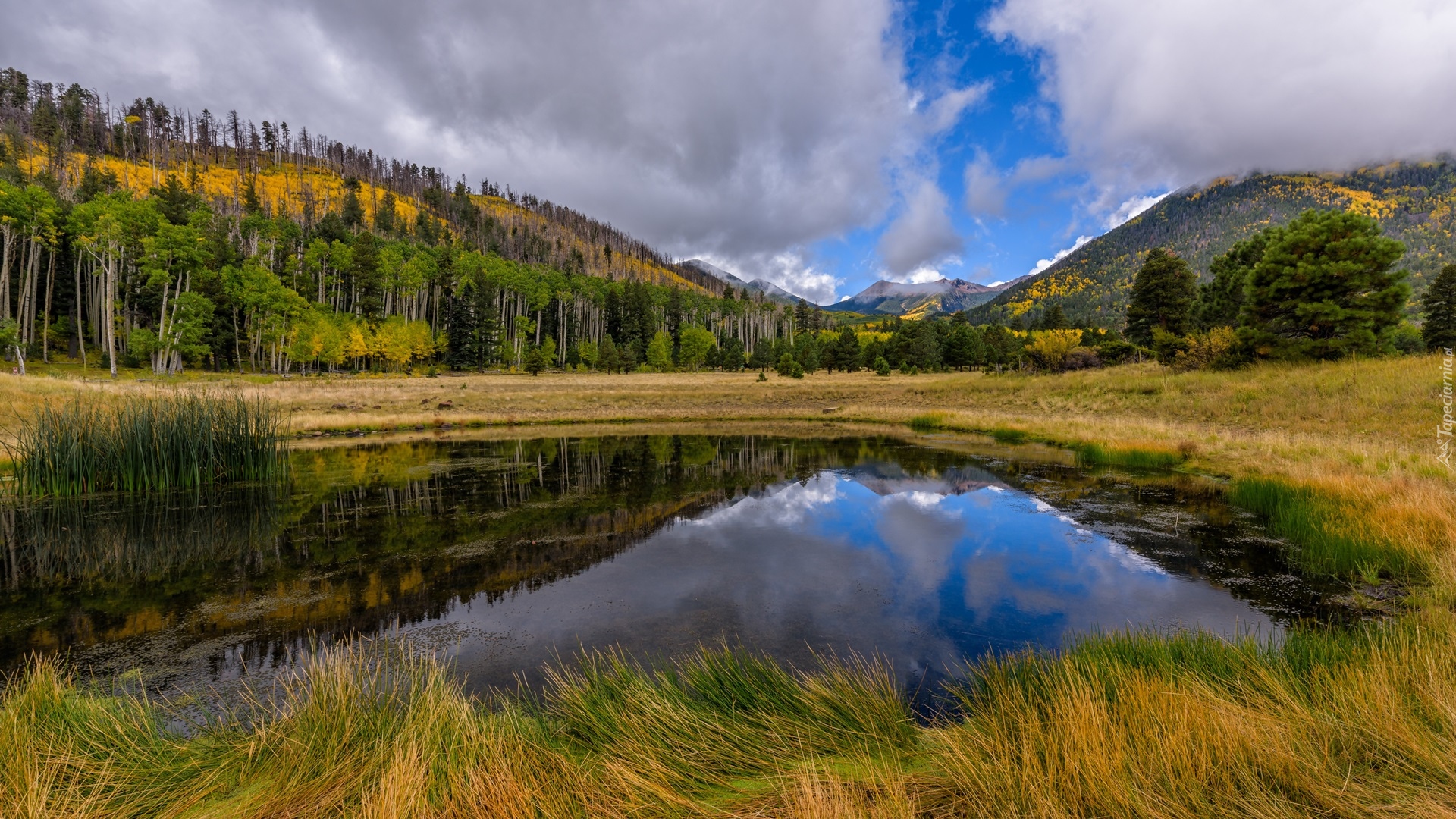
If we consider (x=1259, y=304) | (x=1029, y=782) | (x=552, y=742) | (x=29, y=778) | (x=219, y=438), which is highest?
(x=1259, y=304)

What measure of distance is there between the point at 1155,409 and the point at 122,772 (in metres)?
33.1

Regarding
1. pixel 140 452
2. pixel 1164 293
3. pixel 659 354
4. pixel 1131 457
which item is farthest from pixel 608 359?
pixel 1131 457

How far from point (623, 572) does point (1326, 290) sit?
35057mm

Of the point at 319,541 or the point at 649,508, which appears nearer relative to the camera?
the point at 319,541

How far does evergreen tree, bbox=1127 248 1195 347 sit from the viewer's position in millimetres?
43531

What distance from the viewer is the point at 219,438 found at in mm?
14453

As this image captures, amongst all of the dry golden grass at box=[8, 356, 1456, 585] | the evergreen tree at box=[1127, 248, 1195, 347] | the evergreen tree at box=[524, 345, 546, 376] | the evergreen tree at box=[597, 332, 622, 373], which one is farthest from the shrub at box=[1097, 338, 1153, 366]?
the evergreen tree at box=[524, 345, 546, 376]

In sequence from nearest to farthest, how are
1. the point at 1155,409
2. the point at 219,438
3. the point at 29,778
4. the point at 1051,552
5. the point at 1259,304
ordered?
the point at 29,778
the point at 1051,552
the point at 219,438
the point at 1155,409
the point at 1259,304

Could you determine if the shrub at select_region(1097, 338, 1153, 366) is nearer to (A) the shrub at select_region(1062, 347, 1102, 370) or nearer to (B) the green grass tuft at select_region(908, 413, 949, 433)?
(A) the shrub at select_region(1062, 347, 1102, 370)

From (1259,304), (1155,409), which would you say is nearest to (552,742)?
(1155,409)

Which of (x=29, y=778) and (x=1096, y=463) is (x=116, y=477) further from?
(x=1096, y=463)

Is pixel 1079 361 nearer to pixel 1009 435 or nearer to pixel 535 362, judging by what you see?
pixel 1009 435

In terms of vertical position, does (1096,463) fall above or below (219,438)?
below

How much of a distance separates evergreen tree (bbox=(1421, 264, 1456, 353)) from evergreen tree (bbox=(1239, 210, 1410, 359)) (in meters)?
27.9
